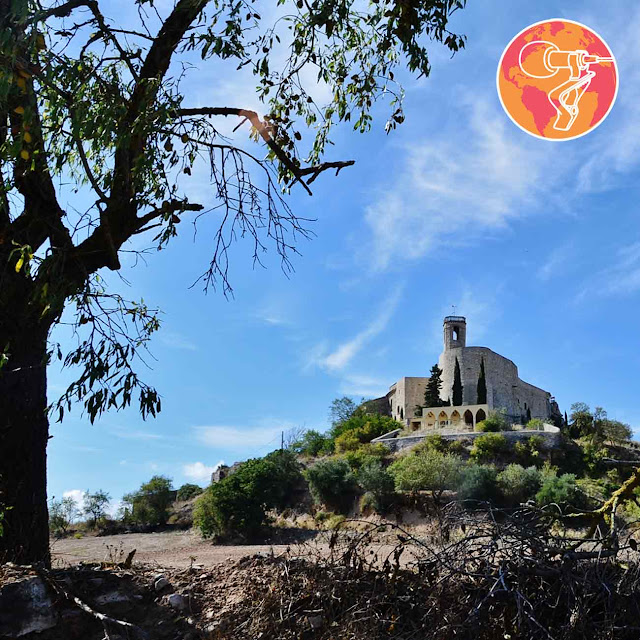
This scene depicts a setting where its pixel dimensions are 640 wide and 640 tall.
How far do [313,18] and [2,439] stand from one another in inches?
151

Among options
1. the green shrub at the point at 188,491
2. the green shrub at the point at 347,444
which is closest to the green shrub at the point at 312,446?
the green shrub at the point at 347,444

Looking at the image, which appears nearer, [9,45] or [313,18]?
[9,45]

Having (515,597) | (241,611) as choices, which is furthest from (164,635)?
A: (515,597)

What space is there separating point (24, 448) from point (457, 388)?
145 ft

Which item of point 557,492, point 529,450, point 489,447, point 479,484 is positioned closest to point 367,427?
point 489,447

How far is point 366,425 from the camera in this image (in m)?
38.9

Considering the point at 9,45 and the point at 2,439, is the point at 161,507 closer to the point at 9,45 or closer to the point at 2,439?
the point at 2,439

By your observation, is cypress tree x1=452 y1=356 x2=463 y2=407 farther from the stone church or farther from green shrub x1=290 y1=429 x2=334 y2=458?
green shrub x1=290 y1=429 x2=334 y2=458

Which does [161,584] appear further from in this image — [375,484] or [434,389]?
[434,389]

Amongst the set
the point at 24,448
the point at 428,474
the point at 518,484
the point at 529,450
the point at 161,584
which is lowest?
the point at 161,584

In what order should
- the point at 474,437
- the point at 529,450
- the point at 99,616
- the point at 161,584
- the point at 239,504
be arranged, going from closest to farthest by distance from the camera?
the point at 99,616
the point at 161,584
the point at 239,504
the point at 529,450
the point at 474,437

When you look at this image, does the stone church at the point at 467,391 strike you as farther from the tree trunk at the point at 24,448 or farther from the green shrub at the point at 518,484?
the tree trunk at the point at 24,448

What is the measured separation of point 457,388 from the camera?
4734 cm

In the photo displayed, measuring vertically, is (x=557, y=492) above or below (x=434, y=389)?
below
